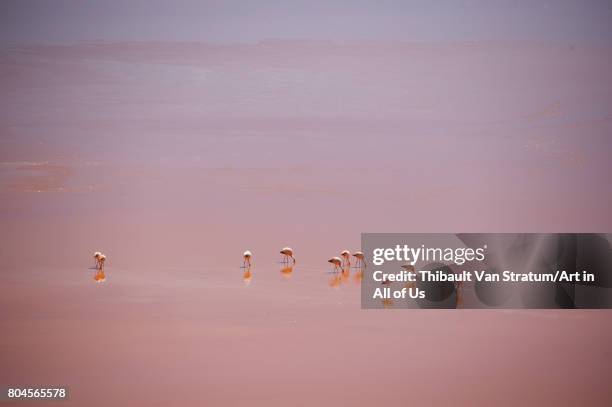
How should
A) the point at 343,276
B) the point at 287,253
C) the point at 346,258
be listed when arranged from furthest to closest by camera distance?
the point at 287,253, the point at 346,258, the point at 343,276

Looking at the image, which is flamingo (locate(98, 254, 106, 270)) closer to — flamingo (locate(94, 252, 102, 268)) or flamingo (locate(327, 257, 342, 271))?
flamingo (locate(94, 252, 102, 268))

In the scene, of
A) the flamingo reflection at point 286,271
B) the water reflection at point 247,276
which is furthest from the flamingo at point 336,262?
the water reflection at point 247,276

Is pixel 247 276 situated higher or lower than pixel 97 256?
lower

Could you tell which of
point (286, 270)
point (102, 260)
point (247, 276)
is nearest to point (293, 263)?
point (286, 270)

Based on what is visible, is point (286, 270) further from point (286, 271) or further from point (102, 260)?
point (102, 260)

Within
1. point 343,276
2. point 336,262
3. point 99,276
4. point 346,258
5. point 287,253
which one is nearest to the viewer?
point 99,276

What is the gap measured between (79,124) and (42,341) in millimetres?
4056

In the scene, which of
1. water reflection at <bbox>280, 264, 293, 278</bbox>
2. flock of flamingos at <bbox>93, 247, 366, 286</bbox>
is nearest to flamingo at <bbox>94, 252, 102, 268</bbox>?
flock of flamingos at <bbox>93, 247, 366, 286</bbox>

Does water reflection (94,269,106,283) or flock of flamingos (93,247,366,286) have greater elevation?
flock of flamingos (93,247,366,286)

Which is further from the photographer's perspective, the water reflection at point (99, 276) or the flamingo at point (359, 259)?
the flamingo at point (359, 259)

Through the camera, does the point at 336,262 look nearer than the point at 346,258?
Yes

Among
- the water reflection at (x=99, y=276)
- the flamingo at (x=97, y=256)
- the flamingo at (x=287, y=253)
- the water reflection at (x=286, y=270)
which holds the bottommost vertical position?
the water reflection at (x=99, y=276)

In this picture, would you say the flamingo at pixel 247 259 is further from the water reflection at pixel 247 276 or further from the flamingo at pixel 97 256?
the flamingo at pixel 97 256

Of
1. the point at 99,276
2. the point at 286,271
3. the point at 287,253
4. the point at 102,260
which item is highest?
the point at 287,253
